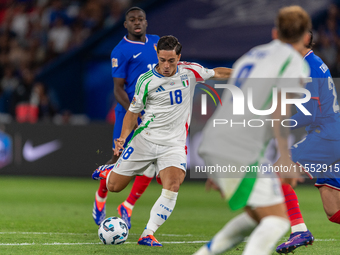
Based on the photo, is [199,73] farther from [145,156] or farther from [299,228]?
[299,228]

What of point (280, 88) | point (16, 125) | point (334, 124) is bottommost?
point (16, 125)

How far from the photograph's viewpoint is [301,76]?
3.67 metres

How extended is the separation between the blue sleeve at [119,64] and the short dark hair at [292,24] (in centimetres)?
380

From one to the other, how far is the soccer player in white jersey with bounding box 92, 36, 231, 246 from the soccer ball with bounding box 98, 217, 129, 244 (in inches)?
8.0

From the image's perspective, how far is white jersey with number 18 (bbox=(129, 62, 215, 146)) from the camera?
607 cm

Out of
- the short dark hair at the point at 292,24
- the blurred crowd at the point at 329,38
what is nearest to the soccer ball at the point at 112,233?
the short dark hair at the point at 292,24

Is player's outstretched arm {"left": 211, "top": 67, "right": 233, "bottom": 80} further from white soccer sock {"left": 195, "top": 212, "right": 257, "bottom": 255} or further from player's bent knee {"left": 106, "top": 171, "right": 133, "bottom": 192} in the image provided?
white soccer sock {"left": 195, "top": 212, "right": 257, "bottom": 255}

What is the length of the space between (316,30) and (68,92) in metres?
7.24

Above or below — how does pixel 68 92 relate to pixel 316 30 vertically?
below

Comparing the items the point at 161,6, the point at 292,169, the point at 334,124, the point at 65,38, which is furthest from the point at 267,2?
the point at 292,169

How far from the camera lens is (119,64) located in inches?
287

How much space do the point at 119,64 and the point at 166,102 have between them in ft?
4.67

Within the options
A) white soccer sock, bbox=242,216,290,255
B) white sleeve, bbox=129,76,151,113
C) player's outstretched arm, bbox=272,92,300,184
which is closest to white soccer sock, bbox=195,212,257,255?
white soccer sock, bbox=242,216,290,255

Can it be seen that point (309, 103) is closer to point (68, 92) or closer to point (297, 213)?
point (297, 213)
